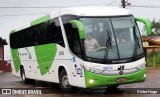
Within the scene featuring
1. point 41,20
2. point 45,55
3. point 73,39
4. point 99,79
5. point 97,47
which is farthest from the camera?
point 41,20

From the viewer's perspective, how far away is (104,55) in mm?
12750

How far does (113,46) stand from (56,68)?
137 inches

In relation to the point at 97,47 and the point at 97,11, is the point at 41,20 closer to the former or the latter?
the point at 97,11

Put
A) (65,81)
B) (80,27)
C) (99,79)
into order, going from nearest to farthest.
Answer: (80,27) < (99,79) < (65,81)

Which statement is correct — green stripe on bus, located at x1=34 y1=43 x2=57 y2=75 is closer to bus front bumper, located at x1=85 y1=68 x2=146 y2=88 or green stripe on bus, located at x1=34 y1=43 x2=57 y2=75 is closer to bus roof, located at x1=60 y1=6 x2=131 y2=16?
bus roof, located at x1=60 y1=6 x2=131 y2=16

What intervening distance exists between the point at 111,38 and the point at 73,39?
1.35 m

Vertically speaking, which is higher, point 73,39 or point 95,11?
point 95,11

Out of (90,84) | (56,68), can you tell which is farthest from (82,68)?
(56,68)

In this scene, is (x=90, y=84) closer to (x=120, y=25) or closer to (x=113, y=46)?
(x=113, y=46)

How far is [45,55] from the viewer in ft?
55.6

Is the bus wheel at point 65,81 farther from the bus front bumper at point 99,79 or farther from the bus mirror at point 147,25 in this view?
the bus mirror at point 147,25

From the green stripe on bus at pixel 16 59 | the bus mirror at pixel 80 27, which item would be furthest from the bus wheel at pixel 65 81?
the green stripe on bus at pixel 16 59

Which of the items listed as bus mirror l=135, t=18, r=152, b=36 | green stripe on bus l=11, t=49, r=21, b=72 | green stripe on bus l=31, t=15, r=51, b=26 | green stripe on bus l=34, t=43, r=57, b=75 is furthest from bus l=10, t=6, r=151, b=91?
green stripe on bus l=11, t=49, r=21, b=72

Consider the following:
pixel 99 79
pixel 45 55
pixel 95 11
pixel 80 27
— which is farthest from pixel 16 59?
pixel 80 27
